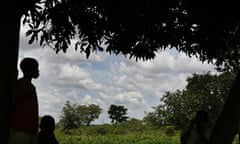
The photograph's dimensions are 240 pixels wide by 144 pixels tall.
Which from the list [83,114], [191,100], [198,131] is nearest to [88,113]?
[83,114]

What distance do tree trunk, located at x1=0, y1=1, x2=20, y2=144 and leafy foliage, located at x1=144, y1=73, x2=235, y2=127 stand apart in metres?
45.2

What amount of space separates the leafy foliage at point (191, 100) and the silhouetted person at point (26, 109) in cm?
4450

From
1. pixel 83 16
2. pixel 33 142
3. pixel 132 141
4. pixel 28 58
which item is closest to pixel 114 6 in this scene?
pixel 83 16

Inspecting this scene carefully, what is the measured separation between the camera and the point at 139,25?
24.9 feet

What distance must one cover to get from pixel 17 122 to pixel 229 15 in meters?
3.60

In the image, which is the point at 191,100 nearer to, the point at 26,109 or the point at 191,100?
the point at 191,100

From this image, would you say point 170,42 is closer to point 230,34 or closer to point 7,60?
point 230,34

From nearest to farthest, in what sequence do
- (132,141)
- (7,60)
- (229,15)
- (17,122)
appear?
(7,60)
(17,122)
(229,15)
(132,141)

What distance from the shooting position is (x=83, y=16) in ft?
24.1

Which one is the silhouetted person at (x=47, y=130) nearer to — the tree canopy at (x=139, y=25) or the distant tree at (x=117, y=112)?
the tree canopy at (x=139, y=25)

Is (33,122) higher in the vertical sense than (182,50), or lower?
lower

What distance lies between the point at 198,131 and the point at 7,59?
12.5 ft

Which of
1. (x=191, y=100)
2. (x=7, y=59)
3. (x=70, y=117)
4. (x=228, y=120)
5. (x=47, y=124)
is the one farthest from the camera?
(x=70, y=117)

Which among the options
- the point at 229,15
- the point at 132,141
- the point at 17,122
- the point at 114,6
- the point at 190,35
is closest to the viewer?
the point at 17,122
